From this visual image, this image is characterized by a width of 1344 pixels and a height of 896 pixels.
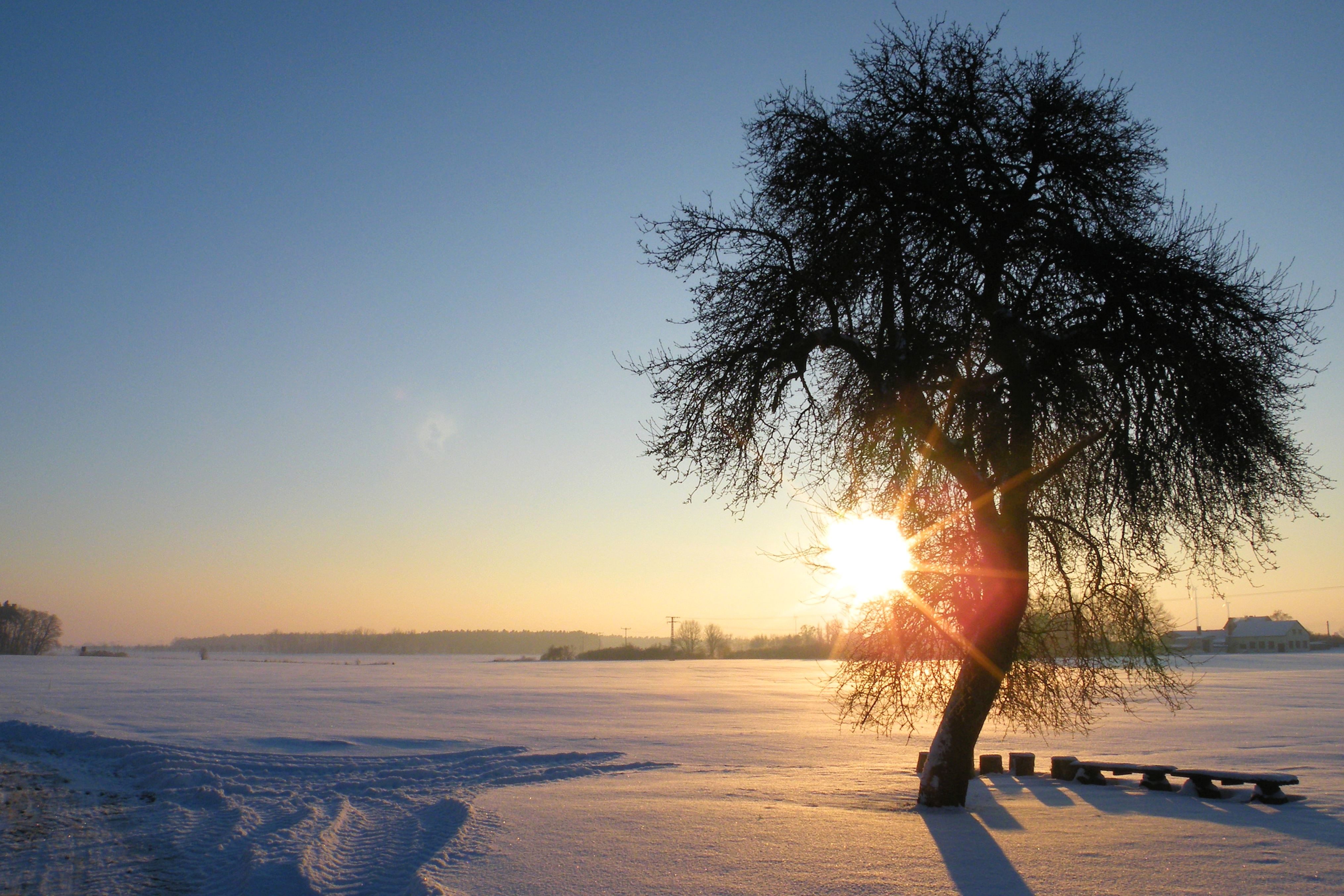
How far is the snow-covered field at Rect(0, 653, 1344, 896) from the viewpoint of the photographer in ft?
22.6

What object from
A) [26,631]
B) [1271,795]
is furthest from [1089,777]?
[26,631]

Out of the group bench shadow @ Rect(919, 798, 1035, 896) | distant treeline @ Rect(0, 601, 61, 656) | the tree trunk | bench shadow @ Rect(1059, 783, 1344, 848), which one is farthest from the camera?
distant treeline @ Rect(0, 601, 61, 656)

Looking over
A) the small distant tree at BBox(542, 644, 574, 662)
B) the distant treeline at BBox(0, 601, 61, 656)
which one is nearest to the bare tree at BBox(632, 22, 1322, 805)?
the small distant tree at BBox(542, 644, 574, 662)

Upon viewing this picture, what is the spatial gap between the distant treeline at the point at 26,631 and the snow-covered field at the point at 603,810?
121771 mm

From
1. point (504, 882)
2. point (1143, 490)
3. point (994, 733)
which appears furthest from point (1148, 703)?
point (504, 882)

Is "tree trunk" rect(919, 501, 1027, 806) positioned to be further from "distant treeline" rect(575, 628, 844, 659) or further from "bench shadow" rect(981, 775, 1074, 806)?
"distant treeline" rect(575, 628, 844, 659)

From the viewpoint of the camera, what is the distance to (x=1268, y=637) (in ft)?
369

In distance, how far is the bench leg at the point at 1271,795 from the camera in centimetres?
984

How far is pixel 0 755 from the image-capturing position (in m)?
14.4

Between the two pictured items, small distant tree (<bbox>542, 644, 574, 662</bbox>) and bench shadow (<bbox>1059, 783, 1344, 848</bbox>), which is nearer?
bench shadow (<bbox>1059, 783, 1344, 848</bbox>)

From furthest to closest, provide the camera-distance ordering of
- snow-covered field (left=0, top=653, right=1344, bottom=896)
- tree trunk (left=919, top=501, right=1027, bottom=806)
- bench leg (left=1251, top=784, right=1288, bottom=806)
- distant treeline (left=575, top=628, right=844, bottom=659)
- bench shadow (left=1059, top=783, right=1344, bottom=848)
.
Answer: distant treeline (left=575, top=628, right=844, bottom=659) → bench leg (left=1251, top=784, right=1288, bottom=806) → tree trunk (left=919, top=501, right=1027, bottom=806) → bench shadow (left=1059, top=783, right=1344, bottom=848) → snow-covered field (left=0, top=653, right=1344, bottom=896)

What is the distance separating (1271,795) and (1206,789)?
751mm

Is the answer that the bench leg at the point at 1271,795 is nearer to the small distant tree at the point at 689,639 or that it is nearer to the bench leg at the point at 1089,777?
the bench leg at the point at 1089,777

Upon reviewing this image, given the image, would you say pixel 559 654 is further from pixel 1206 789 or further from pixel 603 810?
pixel 1206 789
